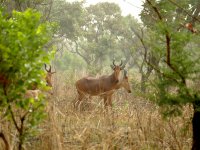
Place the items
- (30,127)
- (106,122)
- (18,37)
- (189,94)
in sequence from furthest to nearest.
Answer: (106,122) < (189,94) < (30,127) < (18,37)

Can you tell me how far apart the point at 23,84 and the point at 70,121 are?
3.07 metres

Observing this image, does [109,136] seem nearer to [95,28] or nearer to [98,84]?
[98,84]

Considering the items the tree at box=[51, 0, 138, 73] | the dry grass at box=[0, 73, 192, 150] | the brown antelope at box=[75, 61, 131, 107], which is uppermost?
the tree at box=[51, 0, 138, 73]

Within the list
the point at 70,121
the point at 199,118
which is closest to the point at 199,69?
the point at 199,118

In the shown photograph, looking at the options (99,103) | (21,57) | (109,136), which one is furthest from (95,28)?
(21,57)

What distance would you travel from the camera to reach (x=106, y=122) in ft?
16.5

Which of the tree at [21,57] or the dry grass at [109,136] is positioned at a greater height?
the tree at [21,57]

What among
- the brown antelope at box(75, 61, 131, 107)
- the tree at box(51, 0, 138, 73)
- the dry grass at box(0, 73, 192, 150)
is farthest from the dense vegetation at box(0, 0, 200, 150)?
the tree at box(51, 0, 138, 73)

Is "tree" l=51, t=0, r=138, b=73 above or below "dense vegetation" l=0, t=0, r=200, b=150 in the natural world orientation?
above

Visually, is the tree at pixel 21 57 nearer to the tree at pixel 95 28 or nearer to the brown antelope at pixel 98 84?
the brown antelope at pixel 98 84

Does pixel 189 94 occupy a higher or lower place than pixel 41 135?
higher

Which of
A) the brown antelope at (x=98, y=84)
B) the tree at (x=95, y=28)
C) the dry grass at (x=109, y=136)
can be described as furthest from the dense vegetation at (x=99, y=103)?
the tree at (x=95, y=28)

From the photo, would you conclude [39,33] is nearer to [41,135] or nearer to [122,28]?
[41,135]

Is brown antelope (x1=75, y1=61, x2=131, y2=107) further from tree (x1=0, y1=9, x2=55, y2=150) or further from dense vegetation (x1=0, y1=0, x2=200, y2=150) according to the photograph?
tree (x1=0, y1=9, x2=55, y2=150)
